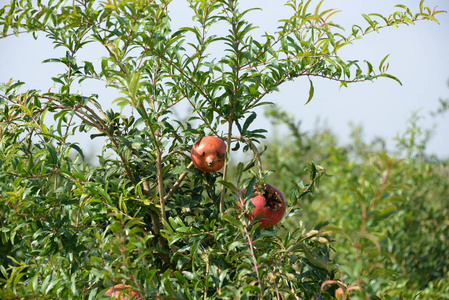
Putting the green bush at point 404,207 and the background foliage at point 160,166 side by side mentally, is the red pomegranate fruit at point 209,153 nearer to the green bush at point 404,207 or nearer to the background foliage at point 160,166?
the background foliage at point 160,166

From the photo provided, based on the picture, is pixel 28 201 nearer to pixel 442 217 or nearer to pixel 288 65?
pixel 288 65

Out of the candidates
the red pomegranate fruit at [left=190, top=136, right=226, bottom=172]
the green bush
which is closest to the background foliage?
the red pomegranate fruit at [left=190, top=136, right=226, bottom=172]

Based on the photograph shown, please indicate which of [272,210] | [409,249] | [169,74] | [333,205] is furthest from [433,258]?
[169,74]

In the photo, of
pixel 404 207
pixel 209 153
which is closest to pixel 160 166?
pixel 209 153

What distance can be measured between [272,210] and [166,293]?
421 mm

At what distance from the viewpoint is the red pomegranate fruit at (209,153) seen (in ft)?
4.39

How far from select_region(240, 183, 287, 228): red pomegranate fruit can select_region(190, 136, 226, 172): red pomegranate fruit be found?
145mm

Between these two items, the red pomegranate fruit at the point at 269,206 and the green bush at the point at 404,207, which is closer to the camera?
the red pomegranate fruit at the point at 269,206

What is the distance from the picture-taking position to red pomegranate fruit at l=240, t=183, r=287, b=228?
1.38 m

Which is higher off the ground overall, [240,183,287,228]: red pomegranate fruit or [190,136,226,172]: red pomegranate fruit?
[190,136,226,172]: red pomegranate fruit

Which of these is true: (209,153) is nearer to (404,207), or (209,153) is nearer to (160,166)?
(160,166)

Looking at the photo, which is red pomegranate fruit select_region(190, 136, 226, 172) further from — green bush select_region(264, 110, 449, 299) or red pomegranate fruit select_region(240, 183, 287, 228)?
green bush select_region(264, 110, 449, 299)

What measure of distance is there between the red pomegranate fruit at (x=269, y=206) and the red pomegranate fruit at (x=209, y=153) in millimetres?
145

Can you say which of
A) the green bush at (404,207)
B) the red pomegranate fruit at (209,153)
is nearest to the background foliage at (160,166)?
the red pomegranate fruit at (209,153)
